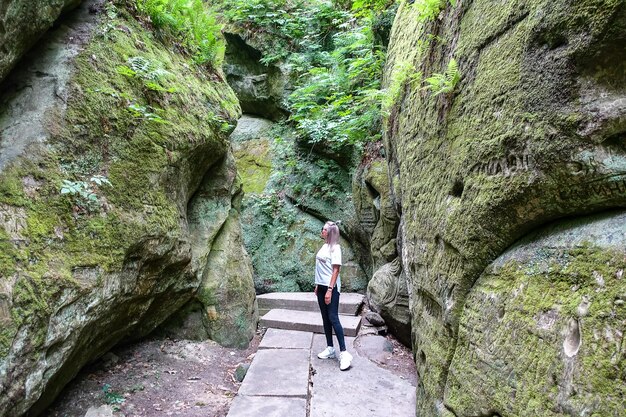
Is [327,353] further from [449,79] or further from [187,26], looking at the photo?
[187,26]

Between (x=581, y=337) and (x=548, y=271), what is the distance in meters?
0.42

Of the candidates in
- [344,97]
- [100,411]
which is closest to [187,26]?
[344,97]

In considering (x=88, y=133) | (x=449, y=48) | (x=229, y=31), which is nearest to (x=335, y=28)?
(x=229, y=31)

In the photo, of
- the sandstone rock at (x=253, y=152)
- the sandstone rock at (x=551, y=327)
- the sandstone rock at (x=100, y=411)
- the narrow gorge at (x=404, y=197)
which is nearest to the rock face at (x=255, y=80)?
the sandstone rock at (x=253, y=152)

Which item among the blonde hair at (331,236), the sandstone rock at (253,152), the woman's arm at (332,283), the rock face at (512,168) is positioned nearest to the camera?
the rock face at (512,168)

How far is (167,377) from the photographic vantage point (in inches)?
198

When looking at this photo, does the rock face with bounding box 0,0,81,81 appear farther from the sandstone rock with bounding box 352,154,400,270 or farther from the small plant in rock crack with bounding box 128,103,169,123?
the sandstone rock with bounding box 352,154,400,270

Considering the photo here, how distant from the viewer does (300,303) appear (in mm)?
8258

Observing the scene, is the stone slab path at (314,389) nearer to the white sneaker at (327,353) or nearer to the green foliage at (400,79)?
the white sneaker at (327,353)

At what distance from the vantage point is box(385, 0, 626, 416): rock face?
1.92 metres

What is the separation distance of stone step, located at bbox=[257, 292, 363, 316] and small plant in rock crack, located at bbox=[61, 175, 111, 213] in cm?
522

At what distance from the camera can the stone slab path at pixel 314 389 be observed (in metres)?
4.24

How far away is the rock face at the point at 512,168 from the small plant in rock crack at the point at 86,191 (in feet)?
10.9

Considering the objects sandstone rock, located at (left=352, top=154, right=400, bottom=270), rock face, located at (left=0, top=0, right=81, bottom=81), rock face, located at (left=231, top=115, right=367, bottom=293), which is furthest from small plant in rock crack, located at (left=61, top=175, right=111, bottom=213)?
rock face, located at (left=231, top=115, right=367, bottom=293)
